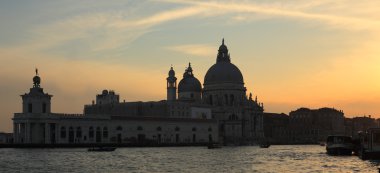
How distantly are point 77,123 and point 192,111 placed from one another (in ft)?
154

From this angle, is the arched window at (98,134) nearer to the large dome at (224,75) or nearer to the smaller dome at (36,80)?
the smaller dome at (36,80)

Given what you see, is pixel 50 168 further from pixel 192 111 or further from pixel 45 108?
pixel 192 111

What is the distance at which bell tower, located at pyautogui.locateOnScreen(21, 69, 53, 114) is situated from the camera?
13888 cm

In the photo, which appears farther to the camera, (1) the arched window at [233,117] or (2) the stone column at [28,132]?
(1) the arched window at [233,117]

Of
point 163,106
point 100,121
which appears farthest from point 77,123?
point 163,106

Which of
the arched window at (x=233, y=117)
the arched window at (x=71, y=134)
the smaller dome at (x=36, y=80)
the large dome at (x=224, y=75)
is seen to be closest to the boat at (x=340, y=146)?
the arched window at (x=71, y=134)

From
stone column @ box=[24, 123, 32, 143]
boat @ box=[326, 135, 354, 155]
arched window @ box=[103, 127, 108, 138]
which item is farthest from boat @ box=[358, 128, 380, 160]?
arched window @ box=[103, 127, 108, 138]

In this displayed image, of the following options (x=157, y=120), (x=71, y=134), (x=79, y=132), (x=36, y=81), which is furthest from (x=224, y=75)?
(x=36, y=81)

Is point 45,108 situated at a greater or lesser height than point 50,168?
greater

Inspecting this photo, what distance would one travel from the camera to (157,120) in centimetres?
16125

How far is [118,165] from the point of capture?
7681 centimetres

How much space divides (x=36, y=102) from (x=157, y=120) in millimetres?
32141

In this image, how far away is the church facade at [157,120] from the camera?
13875cm

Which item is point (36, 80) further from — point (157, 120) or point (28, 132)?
point (157, 120)
